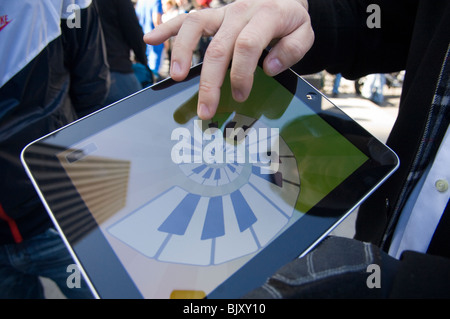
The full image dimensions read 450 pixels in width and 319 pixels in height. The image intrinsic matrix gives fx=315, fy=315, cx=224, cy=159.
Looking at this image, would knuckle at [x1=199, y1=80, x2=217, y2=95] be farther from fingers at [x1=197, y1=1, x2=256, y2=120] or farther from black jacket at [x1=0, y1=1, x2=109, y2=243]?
black jacket at [x1=0, y1=1, x2=109, y2=243]

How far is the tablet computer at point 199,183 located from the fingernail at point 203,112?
0.12ft

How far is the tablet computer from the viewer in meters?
0.49

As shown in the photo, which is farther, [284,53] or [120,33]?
[120,33]

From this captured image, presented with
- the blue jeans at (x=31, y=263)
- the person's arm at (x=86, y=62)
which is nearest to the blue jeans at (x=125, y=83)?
the person's arm at (x=86, y=62)

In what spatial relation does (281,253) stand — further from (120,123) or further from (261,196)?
(120,123)

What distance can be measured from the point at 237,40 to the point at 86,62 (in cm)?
82

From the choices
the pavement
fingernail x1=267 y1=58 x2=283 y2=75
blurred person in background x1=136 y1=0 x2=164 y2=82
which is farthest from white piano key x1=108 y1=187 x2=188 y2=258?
blurred person in background x1=136 y1=0 x2=164 y2=82

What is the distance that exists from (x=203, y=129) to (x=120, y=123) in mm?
170

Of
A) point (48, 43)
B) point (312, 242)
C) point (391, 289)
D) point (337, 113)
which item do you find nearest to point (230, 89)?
point (337, 113)

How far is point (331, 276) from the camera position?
1.44ft

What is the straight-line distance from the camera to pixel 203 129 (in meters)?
0.67

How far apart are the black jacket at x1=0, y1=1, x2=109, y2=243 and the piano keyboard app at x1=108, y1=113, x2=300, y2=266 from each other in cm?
59

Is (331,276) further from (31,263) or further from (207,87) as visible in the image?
(31,263)

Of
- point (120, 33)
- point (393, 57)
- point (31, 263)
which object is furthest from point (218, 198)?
point (120, 33)
